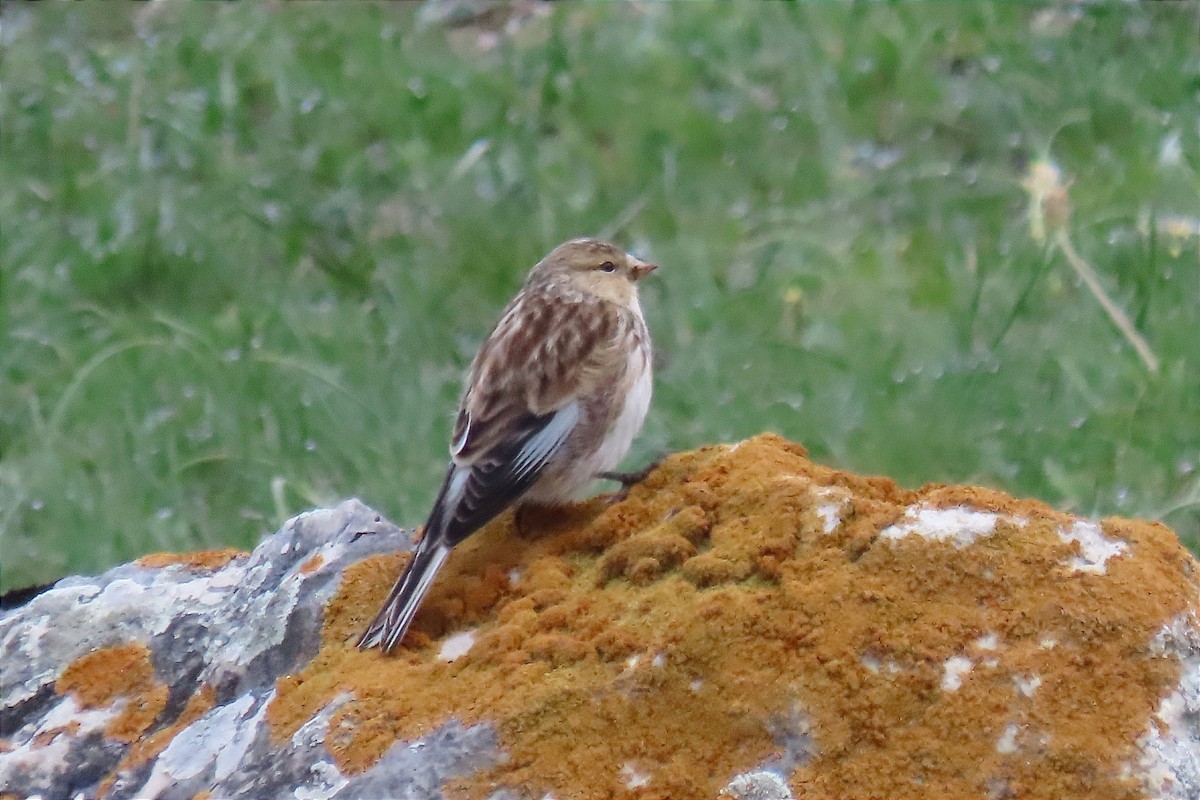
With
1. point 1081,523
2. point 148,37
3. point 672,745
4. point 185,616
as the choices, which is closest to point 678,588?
point 672,745

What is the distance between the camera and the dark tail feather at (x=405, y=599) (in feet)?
11.6

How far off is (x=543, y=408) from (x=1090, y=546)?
169 centimetres

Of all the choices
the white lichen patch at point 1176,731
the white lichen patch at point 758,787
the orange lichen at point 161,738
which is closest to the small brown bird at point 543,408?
the orange lichen at point 161,738

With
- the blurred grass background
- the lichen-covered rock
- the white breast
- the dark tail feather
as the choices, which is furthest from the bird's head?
the dark tail feather

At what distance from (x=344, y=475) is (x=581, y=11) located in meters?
4.72

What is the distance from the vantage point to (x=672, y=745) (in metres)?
3.08

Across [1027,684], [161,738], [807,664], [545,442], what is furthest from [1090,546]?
[161,738]

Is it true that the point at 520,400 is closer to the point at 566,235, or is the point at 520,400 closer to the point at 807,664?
the point at 807,664

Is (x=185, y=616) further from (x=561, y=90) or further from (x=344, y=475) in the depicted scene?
(x=561, y=90)

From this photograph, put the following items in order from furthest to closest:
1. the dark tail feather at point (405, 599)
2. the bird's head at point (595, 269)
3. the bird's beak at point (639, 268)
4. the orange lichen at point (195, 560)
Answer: the bird's beak at point (639, 268) → the bird's head at point (595, 269) → the orange lichen at point (195, 560) → the dark tail feather at point (405, 599)

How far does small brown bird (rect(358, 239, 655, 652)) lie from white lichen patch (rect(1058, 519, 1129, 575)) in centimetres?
141

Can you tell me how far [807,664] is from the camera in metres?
3.11

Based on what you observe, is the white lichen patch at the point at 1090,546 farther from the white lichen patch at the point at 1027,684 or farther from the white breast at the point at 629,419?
the white breast at the point at 629,419

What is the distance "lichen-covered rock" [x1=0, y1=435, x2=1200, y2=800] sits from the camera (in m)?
2.99
